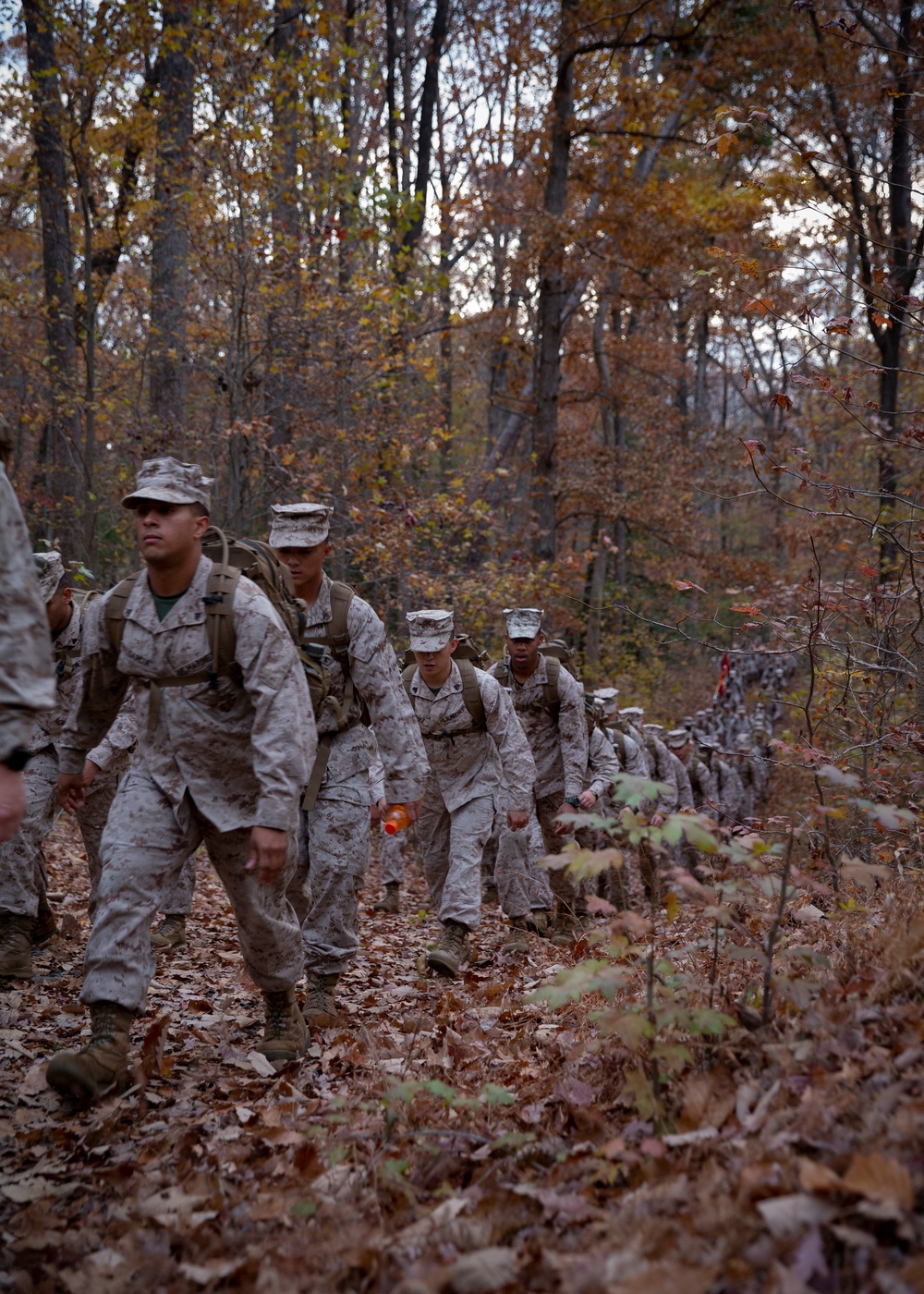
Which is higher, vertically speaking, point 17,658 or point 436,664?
point 17,658

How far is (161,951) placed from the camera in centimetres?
763

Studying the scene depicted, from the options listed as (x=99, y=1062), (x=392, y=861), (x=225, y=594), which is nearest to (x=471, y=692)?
(x=225, y=594)

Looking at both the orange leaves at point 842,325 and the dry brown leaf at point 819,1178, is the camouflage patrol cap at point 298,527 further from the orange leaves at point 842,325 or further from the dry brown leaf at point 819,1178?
the dry brown leaf at point 819,1178

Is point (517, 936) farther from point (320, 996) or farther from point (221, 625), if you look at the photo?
point (221, 625)

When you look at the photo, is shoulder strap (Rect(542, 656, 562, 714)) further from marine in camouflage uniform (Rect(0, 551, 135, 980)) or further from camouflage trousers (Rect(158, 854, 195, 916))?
marine in camouflage uniform (Rect(0, 551, 135, 980))

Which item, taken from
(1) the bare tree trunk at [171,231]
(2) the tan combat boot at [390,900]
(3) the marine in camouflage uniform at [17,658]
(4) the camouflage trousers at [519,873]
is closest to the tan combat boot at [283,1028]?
(3) the marine in camouflage uniform at [17,658]

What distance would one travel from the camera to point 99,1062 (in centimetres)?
410

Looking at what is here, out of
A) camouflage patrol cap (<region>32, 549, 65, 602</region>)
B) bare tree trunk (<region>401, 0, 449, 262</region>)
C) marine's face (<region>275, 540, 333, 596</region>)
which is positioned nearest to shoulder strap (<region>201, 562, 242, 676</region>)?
marine's face (<region>275, 540, 333, 596</region>)

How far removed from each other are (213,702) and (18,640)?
50.0 inches

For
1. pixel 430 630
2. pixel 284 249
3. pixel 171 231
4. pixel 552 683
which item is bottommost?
pixel 552 683

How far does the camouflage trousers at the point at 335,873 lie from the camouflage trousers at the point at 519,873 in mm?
2882

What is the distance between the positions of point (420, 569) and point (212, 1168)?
491 inches

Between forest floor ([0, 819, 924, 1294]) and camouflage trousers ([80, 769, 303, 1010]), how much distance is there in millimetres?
438

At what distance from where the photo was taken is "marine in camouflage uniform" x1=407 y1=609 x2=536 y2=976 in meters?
7.50
